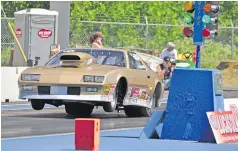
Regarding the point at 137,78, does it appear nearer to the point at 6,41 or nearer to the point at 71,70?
the point at 71,70

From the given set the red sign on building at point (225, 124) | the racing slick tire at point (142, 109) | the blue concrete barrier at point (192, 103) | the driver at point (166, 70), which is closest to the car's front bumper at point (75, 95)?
the racing slick tire at point (142, 109)

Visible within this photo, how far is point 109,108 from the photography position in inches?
722

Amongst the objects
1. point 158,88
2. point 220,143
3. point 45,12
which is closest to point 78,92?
point 158,88

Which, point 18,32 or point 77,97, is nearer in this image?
point 77,97

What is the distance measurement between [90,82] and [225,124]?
168 inches

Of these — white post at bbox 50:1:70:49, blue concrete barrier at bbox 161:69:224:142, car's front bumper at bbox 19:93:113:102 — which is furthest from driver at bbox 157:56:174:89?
blue concrete barrier at bbox 161:69:224:142

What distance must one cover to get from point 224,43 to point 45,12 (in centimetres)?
1332

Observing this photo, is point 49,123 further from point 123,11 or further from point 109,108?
point 123,11

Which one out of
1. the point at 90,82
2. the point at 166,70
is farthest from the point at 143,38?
the point at 90,82

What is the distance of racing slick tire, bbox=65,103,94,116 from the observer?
19.5 meters

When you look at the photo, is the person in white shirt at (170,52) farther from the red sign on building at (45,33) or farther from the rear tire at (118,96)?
the rear tire at (118,96)

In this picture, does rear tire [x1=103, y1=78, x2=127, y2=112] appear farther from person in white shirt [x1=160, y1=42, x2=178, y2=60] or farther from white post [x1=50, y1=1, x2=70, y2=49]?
person in white shirt [x1=160, y1=42, x2=178, y2=60]

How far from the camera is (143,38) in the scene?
134 ft

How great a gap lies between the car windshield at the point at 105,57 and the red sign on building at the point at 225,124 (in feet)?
15.0
